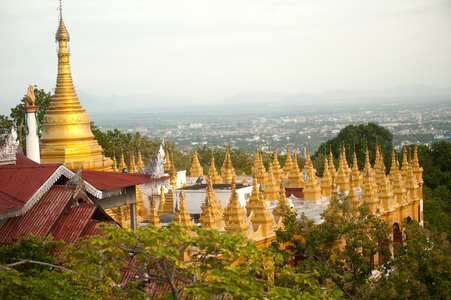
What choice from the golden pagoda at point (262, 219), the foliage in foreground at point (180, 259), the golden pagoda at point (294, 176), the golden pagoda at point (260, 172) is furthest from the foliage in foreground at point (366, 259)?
the golden pagoda at point (294, 176)

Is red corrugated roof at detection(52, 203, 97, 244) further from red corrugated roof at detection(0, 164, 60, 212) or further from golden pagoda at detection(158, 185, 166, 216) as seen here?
golden pagoda at detection(158, 185, 166, 216)

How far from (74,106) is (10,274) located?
18717 mm

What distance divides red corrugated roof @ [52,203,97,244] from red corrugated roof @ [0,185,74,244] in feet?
0.83

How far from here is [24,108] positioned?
83.5 ft

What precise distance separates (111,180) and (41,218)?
12.1 ft

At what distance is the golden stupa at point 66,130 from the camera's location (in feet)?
96.6

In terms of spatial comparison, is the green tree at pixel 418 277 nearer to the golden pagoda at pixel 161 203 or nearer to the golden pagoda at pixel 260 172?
the golden pagoda at pixel 161 203

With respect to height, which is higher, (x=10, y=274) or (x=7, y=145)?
(x=7, y=145)

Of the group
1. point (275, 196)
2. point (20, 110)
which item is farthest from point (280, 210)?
point (20, 110)

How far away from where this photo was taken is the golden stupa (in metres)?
29.5

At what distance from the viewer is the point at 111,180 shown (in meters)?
21.1

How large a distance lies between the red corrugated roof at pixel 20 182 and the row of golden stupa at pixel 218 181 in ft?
20.8

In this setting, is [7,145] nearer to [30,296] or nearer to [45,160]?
[45,160]

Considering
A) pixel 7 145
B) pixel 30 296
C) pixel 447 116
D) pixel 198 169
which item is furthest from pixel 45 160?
pixel 447 116
